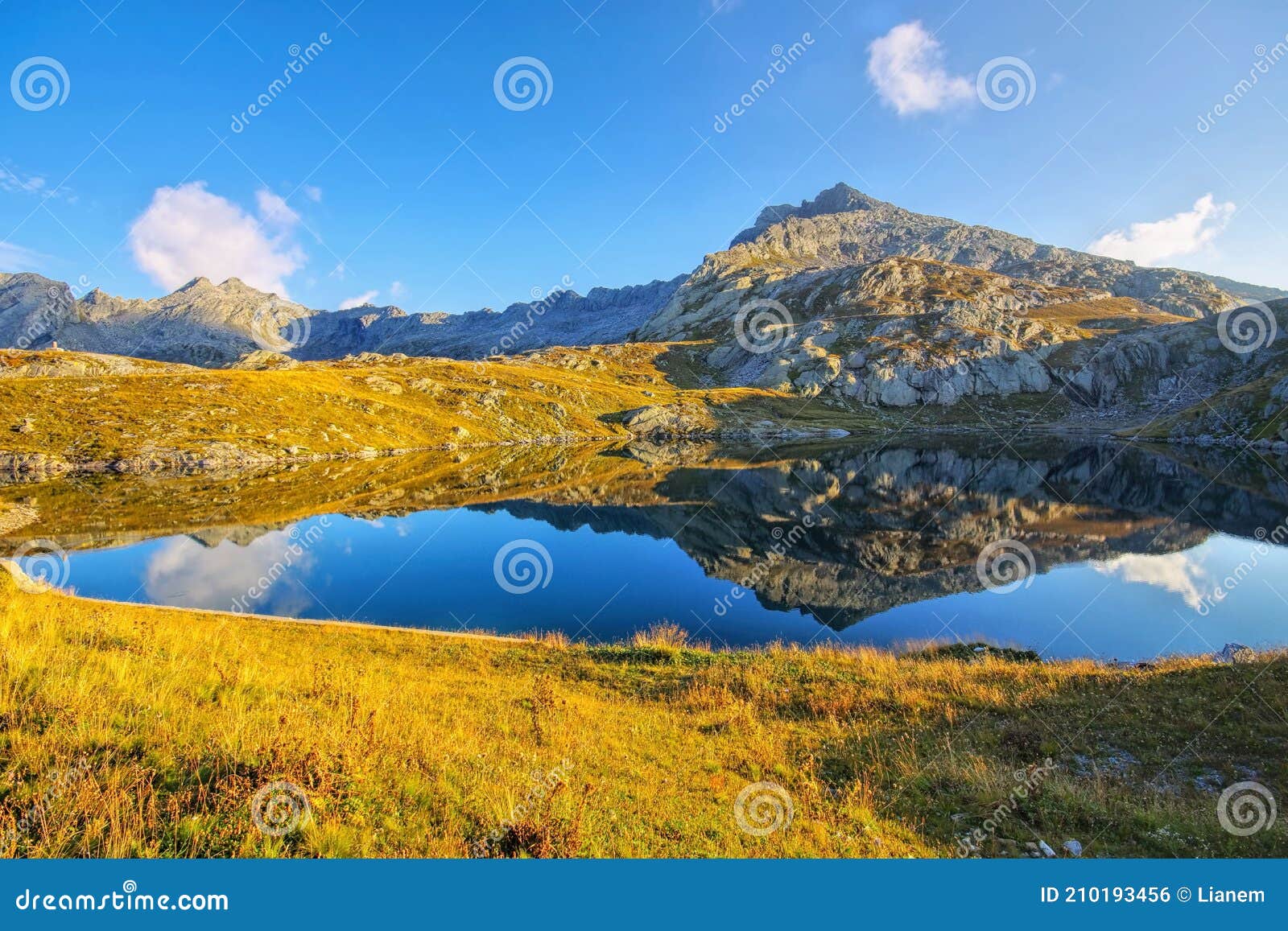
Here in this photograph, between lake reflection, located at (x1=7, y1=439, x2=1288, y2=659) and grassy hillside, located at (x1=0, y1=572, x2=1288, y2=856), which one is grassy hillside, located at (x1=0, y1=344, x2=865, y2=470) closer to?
lake reflection, located at (x1=7, y1=439, x2=1288, y2=659)

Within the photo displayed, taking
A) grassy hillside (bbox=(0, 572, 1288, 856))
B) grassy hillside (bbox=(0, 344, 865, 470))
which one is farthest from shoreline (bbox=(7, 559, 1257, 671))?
grassy hillside (bbox=(0, 344, 865, 470))

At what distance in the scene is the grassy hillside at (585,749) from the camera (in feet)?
24.9

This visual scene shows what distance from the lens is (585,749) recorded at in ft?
41.5

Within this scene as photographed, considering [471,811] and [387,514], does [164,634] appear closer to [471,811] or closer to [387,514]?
[471,811]

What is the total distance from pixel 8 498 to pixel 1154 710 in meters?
90.8

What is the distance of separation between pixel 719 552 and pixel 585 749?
Result: 33.7 metres

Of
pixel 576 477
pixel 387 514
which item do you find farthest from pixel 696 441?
pixel 387 514

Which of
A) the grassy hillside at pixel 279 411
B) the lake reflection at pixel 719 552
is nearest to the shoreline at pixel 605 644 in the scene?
the lake reflection at pixel 719 552

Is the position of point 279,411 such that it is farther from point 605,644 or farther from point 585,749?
point 585,749

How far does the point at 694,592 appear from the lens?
35.9 meters

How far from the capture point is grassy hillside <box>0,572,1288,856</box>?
7.60m

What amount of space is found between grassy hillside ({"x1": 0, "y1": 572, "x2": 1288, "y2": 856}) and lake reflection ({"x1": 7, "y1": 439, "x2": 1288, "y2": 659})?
31.9 ft

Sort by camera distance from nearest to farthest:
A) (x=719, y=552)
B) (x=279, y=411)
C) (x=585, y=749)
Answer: (x=585, y=749)
(x=719, y=552)
(x=279, y=411)

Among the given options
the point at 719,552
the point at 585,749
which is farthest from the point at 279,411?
the point at 585,749
